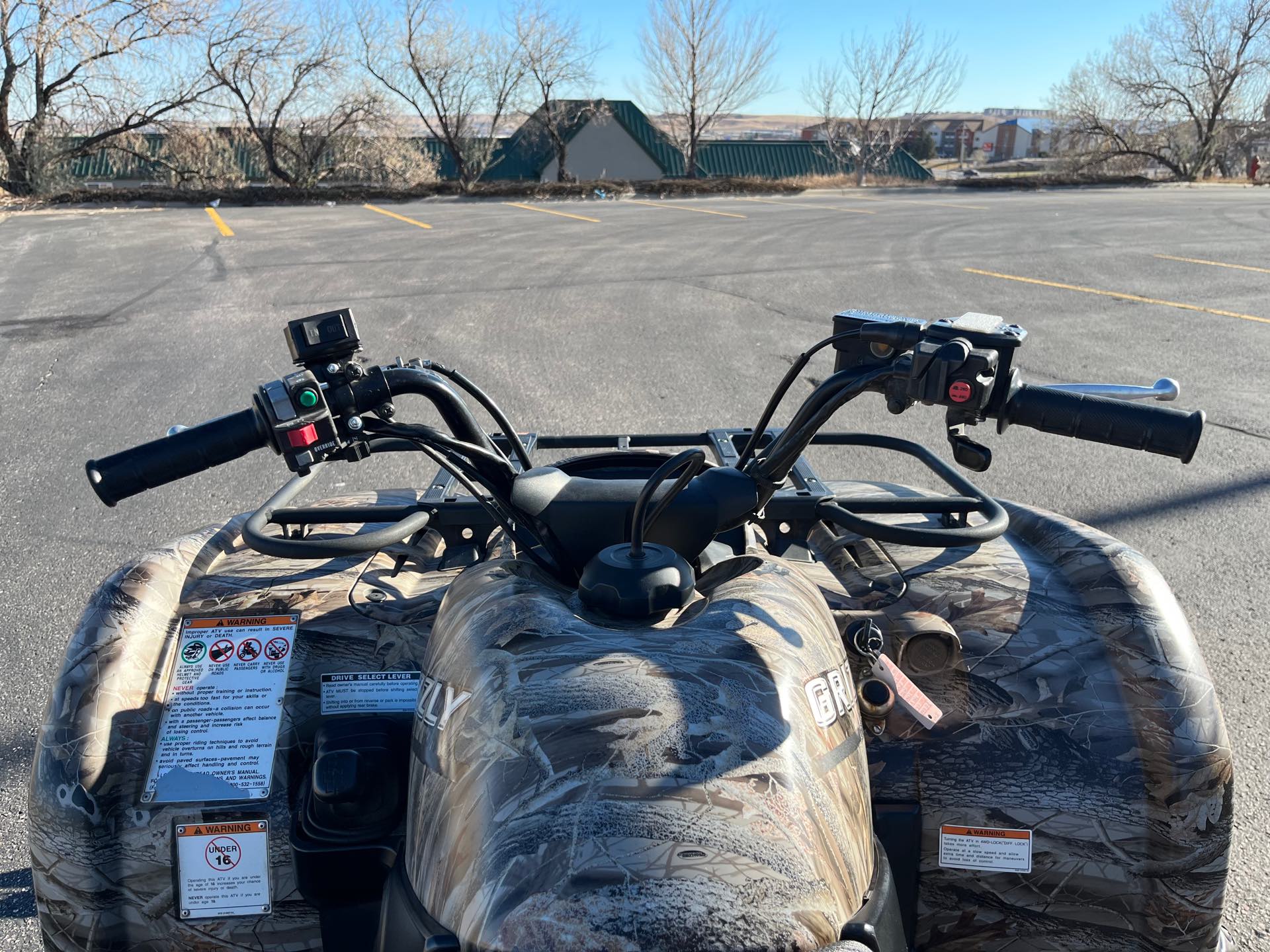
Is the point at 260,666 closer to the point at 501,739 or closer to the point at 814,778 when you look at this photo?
the point at 501,739

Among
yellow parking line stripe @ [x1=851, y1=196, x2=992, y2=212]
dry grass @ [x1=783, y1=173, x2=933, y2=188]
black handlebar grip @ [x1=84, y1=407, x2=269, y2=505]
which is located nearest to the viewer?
black handlebar grip @ [x1=84, y1=407, x2=269, y2=505]

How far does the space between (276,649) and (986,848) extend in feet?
4.42

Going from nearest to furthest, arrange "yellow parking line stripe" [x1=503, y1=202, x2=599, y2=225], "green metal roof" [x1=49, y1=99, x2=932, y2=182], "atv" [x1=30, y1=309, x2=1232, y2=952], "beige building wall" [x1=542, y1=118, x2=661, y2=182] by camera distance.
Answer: "atv" [x1=30, y1=309, x2=1232, y2=952] < "yellow parking line stripe" [x1=503, y1=202, x2=599, y2=225] < "green metal roof" [x1=49, y1=99, x2=932, y2=182] < "beige building wall" [x1=542, y1=118, x2=661, y2=182]

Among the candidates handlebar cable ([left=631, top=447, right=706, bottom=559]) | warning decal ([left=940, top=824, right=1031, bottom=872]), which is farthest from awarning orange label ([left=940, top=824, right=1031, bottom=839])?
handlebar cable ([left=631, top=447, right=706, bottom=559])

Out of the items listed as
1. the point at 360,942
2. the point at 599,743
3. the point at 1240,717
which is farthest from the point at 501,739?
the point at 1240,717

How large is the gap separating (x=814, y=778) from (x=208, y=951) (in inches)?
46.4

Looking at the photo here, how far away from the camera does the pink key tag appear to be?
5.41ft

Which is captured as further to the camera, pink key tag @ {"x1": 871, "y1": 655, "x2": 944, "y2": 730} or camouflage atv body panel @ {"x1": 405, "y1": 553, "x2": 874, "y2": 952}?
pink key tag @ {"x1": 871, "y1": 655, "x2": 944, "y2": 730}

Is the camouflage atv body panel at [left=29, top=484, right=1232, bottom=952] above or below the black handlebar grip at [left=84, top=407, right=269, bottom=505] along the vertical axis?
below

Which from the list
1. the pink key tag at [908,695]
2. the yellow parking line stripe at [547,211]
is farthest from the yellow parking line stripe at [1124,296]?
the pink key tag at [908,695]

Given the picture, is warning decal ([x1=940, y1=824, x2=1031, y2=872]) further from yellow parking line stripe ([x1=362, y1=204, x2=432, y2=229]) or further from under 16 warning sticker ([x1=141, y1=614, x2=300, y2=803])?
yellow parking line stripe ([x1=362, y1=204, x2=432, y2=229])

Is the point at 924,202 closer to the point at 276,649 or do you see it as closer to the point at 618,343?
the point at 618,343

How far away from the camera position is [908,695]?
65.4 inches

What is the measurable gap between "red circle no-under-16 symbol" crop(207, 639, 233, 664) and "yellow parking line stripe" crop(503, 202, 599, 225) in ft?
51.3
